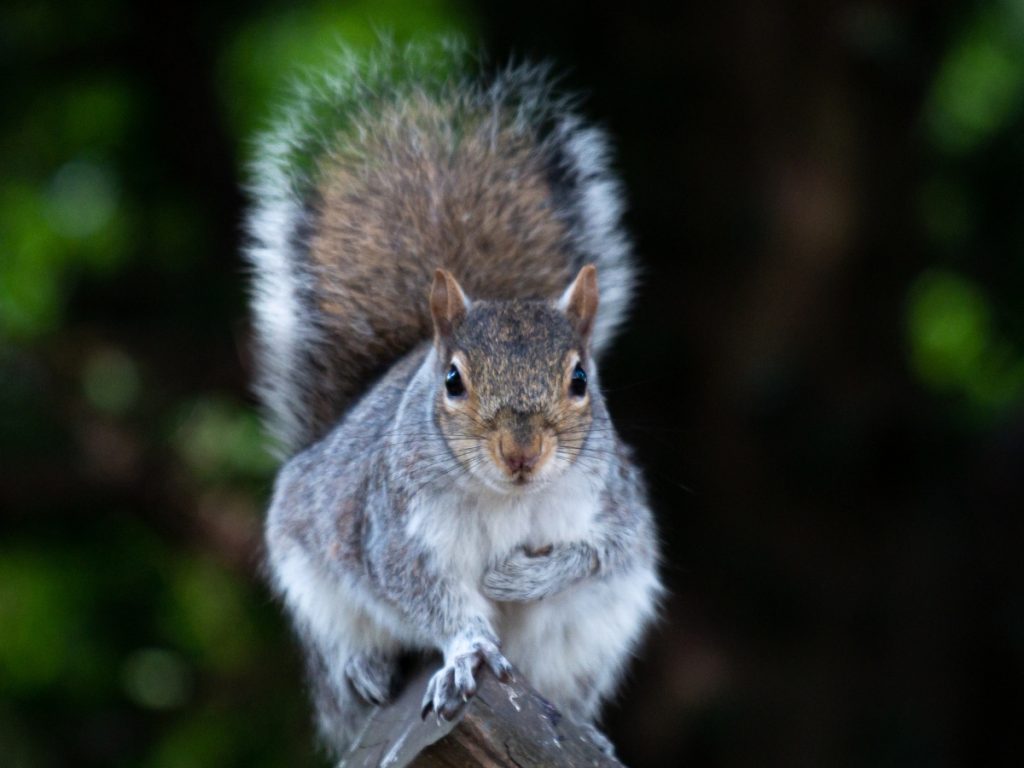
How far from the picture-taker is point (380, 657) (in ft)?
7.61

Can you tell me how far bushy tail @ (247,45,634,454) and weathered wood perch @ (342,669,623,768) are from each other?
930mm

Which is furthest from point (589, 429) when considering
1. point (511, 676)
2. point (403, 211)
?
point (403, 211)

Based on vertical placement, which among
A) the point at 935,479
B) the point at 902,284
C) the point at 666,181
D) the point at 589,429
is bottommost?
the point at 935,479

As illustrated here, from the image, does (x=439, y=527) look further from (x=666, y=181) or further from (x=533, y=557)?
(x=666, y=181)

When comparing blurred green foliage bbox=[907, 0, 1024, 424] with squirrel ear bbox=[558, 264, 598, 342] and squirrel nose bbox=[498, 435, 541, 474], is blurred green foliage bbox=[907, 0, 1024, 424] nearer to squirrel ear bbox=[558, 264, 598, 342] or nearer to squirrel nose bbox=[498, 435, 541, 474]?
squirrel ear bbox=[558, 264, 598, 342]

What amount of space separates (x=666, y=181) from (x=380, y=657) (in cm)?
216

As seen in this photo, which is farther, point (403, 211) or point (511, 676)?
point (403, 211)

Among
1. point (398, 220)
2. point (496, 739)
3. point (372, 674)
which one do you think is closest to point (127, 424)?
point (398, 220)

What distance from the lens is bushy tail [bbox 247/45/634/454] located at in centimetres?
262

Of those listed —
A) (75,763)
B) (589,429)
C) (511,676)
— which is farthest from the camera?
(75,763)

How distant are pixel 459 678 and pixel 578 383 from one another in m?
0.46

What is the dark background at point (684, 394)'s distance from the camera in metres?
4.06

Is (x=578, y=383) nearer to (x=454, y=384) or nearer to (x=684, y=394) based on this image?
(x=454, y=384)

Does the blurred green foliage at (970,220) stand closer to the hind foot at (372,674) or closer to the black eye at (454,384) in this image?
the hind foot at (372,674)
